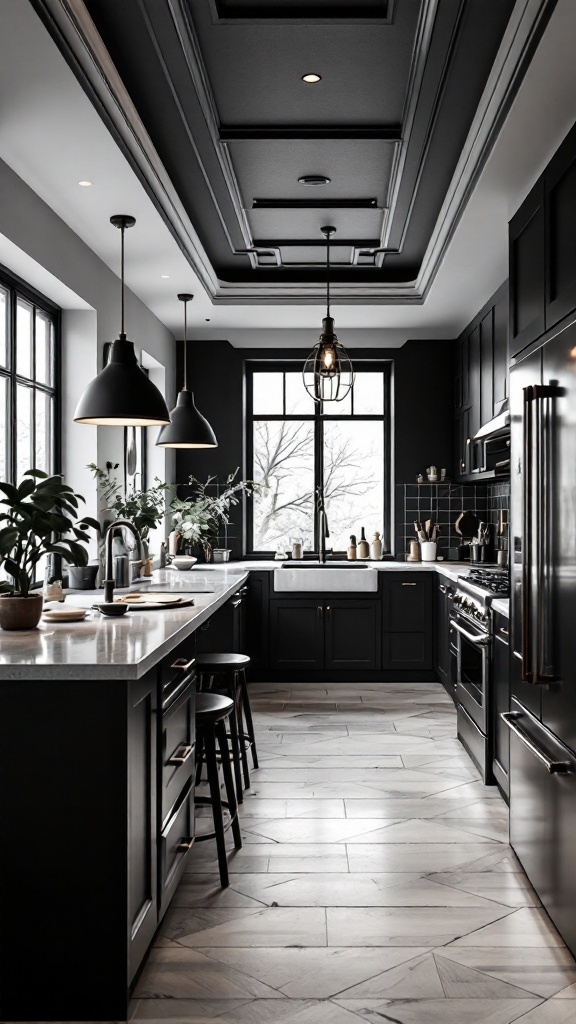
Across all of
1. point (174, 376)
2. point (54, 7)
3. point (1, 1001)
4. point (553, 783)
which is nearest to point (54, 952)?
point (1, 1001)

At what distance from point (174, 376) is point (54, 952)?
5.38 meters

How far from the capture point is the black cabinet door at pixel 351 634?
20.9 feet

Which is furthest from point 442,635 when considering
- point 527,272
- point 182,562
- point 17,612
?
point 17,612

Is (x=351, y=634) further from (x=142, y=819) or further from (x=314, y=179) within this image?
(x=142, y=819)

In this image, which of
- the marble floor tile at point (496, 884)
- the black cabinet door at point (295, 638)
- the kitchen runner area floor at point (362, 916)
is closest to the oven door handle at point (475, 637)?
the kitchen runner area floor at point (362, 916)

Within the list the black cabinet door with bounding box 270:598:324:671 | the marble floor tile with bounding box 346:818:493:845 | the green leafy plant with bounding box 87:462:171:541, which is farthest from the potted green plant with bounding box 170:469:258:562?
the marble floor tile with bounding box 346:818:493:845

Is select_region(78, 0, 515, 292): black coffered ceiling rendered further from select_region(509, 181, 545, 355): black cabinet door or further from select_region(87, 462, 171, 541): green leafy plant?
select_region(87, 462, 171, 541): green leafy plant

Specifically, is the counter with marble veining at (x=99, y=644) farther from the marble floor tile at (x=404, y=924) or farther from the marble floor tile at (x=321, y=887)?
the marble floor tile at (x=404, y=924)

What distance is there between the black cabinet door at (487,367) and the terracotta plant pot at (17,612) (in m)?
3.42

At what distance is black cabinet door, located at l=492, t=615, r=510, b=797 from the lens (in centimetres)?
363

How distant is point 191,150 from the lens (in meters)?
3.83

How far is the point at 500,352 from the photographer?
16.4 ft

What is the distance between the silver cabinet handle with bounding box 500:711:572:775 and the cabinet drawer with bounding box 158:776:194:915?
1175mm

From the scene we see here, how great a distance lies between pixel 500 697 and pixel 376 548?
Answer: 3215 millimetres
